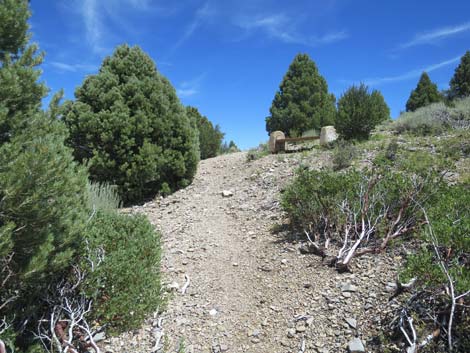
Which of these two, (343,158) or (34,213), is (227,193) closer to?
(343,158)

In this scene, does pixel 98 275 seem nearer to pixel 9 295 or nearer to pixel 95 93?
pixel 9 295

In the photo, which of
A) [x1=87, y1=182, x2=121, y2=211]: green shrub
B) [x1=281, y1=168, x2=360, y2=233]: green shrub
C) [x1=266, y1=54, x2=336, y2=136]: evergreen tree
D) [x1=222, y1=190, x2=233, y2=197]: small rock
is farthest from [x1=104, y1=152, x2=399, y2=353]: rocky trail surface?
[x1=266, y1=54, x2=336, y2=136]: evergreen tree

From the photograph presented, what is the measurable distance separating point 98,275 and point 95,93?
4758 mm

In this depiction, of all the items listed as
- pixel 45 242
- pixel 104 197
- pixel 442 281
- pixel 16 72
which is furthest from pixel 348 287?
pixel 104 197

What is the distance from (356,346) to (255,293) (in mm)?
1204

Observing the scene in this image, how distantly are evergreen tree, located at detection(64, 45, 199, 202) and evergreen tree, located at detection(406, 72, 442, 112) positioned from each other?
1671cm

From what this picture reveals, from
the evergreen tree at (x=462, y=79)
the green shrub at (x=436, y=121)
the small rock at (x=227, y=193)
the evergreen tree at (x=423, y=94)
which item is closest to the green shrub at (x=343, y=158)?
the small rock at (x=227, y=193)

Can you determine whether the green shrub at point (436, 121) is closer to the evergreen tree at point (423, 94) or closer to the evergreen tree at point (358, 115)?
the evergreen tree at point (358, 115)

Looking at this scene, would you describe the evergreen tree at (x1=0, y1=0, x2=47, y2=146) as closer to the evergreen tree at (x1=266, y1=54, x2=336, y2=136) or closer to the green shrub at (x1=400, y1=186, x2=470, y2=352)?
the green shrub at (x1=400, y1=186, x2=470, y2=352)

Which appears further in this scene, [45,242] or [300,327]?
[300,327]

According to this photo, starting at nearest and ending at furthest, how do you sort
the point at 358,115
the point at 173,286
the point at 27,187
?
1. the point at 27,187
2. the point at 173,286
3. the point at 358,115

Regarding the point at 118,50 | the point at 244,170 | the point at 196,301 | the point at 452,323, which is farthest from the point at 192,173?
the point at 452,323

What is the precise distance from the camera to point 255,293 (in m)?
3.29

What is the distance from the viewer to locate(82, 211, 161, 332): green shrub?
256cm
